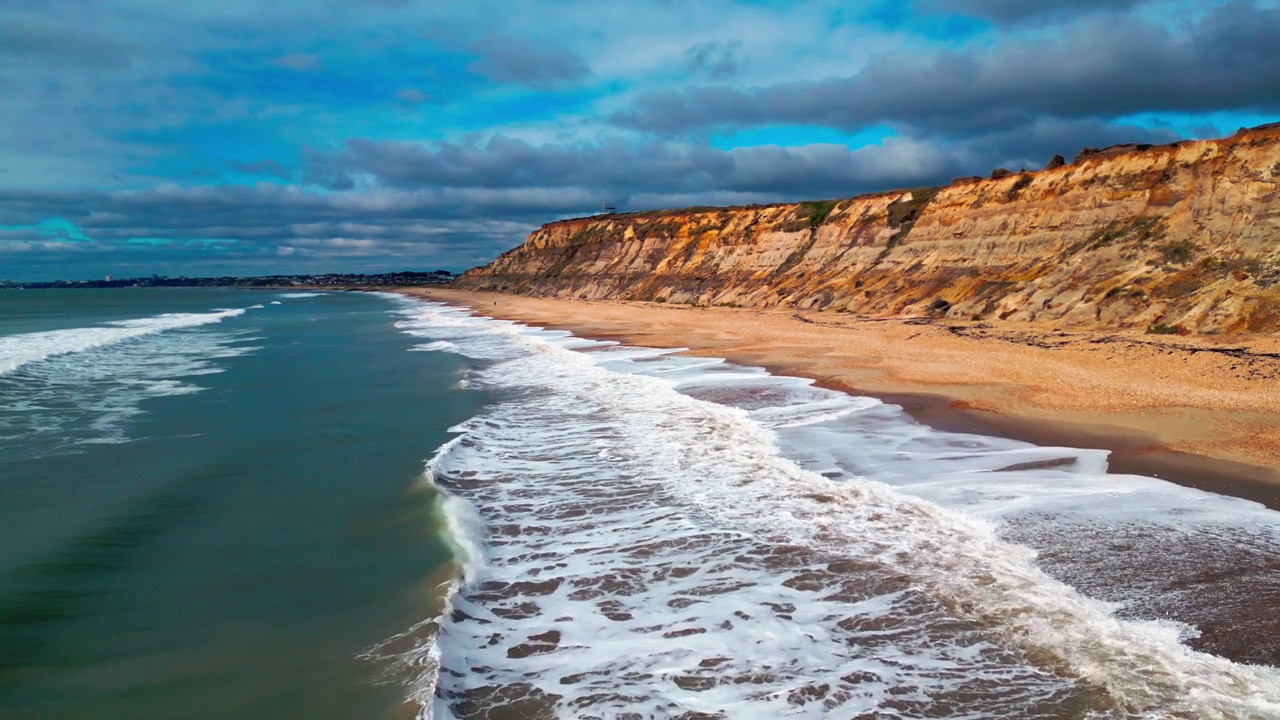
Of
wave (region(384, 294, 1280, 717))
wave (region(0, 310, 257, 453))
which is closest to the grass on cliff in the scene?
wave (region(0, 310, 257, 453))

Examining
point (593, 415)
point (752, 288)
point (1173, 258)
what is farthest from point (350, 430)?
point (752, 288)

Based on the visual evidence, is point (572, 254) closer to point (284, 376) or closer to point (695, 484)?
point (284, 376)

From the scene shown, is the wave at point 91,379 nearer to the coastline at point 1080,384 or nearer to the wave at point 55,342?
the wave at point 55,342

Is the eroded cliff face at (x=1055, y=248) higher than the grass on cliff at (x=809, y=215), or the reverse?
the grass on cliff at (x=809, y=215)

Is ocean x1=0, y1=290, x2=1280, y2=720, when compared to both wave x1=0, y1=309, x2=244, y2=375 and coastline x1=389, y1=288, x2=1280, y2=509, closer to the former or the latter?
coastline x1=389, y1=288, x2=1280, y2=509

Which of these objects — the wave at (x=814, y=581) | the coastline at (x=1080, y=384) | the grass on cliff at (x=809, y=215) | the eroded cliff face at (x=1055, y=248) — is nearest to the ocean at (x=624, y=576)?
the wave at (x=814, y=581)
